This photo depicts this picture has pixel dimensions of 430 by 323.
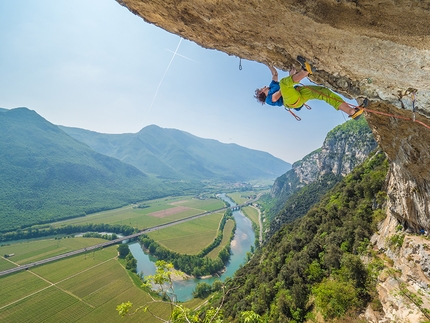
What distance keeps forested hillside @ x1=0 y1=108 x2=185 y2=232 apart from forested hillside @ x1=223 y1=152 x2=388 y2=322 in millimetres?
100798

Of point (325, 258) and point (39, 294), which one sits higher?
point (325, 258)

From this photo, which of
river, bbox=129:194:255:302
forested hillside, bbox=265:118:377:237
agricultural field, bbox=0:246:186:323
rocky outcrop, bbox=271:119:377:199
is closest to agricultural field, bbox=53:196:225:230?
river, bbox=129:194:255:302

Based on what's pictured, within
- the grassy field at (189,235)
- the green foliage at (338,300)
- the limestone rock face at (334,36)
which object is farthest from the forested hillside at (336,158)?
the limestone rock face at (334,36)

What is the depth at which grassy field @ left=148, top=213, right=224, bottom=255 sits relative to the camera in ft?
216

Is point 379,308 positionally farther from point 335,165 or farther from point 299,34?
point 335,165

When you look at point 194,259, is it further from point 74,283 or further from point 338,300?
point 338,300

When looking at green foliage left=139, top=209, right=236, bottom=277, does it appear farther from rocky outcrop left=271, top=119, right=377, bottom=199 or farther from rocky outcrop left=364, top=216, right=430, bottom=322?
rocky outcrop left=364, top=216, right=430, bottom=322

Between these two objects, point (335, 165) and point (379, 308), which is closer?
point (379, 308)

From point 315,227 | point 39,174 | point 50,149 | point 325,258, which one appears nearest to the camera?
point 325,258

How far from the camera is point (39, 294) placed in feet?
139

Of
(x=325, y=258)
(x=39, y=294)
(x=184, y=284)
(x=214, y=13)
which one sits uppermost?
(x=214, y=13)

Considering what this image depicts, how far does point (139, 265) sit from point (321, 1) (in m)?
64.4

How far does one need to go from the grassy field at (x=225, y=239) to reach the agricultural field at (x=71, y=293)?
21836 mm

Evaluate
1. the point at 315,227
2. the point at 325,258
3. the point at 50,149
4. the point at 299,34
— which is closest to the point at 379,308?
the point at 325,258
